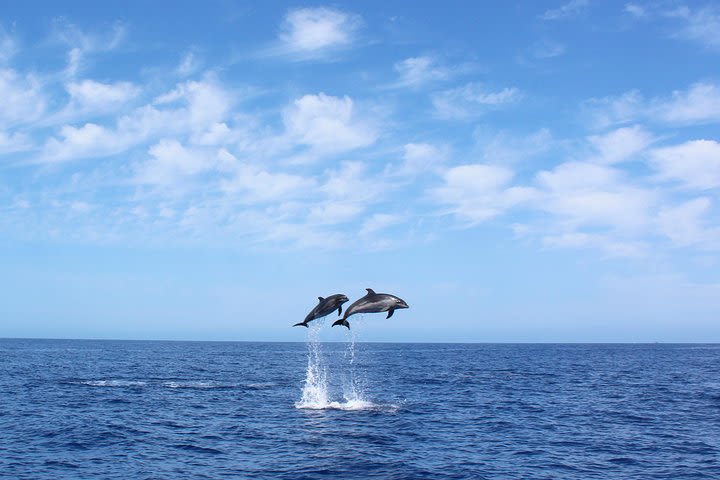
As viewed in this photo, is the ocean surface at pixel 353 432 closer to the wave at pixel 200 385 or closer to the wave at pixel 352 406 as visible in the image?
the wave at pixel 352 406

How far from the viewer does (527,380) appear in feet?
279

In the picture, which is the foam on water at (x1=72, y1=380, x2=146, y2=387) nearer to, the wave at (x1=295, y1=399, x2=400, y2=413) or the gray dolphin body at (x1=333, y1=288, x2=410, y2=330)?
the wave at (x1=295, y1=399, x2=400, y2=413)

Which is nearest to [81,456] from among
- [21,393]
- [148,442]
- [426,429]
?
[148,442]

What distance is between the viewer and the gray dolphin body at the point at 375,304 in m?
29.0

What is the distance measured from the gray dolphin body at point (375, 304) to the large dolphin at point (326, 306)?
0.69 m

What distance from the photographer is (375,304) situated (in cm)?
2972

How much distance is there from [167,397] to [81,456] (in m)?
26.4

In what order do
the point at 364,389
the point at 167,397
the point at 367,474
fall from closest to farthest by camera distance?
the point at 367,474
the point at 167,397
the point at 364,389

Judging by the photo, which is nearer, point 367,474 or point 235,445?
point 367,474

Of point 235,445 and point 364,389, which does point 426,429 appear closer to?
point 235,445

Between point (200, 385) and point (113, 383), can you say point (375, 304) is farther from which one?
point (113, 383)

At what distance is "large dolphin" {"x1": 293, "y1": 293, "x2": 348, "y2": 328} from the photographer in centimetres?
2942

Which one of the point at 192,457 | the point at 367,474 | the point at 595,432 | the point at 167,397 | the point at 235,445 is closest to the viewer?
the point at 367,474

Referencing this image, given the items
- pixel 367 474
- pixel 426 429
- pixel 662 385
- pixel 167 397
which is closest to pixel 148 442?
pixel 367 474
